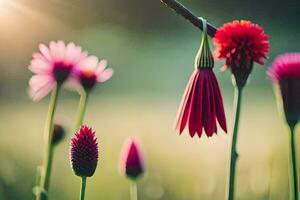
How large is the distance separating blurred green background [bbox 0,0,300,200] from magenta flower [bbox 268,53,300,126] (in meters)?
0.32

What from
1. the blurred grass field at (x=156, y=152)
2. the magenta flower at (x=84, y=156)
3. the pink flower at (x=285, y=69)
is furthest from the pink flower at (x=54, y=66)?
the pink flower at (x=285, y=69)

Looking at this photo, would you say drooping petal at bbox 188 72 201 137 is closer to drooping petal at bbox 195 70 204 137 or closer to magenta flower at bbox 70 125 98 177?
drooping petal at bbox 195 70 204 137

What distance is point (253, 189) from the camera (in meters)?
1.14

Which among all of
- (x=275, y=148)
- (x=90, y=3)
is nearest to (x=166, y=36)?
(x=90, y=3)

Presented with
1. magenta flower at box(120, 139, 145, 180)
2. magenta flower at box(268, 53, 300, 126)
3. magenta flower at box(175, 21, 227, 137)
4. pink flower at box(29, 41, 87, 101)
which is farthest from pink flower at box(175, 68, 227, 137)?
pink flower at box(29, 41, 87, 101)

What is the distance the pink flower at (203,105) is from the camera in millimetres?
737

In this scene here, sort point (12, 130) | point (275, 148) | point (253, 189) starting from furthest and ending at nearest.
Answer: point (12, 130), point (275, 148), point (253, 189)

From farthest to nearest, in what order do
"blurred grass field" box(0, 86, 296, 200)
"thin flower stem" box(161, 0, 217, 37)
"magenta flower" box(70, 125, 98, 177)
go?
1. "blurred grass field" box(0, 86, 296, 200)
2. "magenta flower" box(70, 125, 98, 177)
3. "thin flower stem" box(161, 0, 217, 37)

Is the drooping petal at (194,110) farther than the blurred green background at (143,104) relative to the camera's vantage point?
No

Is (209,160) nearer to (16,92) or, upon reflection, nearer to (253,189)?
(253,189)

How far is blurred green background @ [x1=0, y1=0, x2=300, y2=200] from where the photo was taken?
4.03ft

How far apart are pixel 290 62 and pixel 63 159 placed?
24.4 inches

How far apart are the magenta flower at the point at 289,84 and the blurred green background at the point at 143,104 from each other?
32 centimetres

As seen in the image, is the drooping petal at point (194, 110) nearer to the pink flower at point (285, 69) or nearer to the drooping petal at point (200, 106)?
the drooping petal at point (200, 106)
